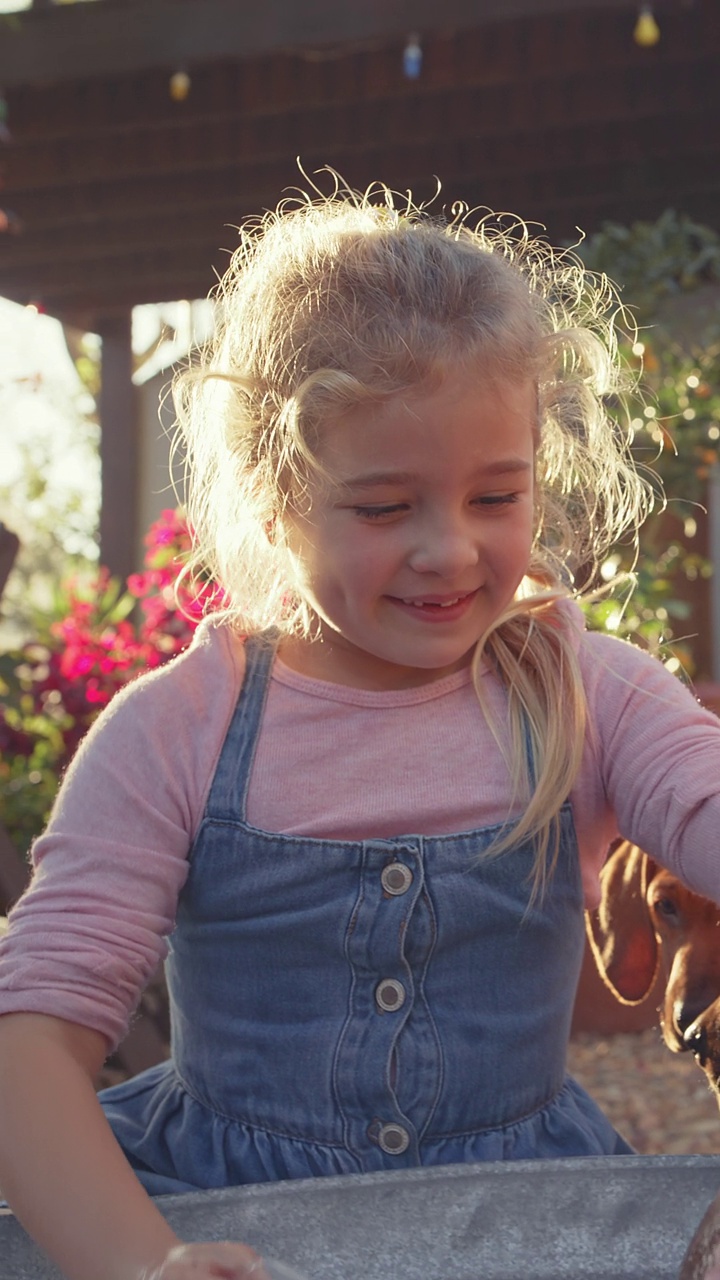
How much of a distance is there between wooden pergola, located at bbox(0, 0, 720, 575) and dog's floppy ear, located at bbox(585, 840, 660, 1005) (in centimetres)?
441

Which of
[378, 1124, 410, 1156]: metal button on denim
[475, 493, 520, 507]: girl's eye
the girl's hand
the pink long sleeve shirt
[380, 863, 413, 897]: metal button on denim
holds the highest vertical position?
[475, 493, 520, 507]: girl's eye

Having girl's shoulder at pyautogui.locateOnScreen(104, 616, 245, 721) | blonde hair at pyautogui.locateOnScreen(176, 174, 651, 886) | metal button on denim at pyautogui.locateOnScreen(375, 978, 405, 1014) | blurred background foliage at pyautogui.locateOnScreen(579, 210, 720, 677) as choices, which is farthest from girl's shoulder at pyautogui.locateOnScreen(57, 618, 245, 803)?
blurred background foliage at pyautogui.locateOnScreen(579, 210, 720, 677)

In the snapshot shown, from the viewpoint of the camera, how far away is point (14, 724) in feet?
15.5

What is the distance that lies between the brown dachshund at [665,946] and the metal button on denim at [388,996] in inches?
7.0

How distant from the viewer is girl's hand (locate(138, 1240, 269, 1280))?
0.69 meters

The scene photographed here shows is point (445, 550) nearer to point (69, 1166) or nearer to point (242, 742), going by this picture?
point (242, 742)

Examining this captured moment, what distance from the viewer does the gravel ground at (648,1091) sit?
2.98 m

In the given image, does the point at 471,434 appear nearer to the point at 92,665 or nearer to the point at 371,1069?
the point at 371,1069

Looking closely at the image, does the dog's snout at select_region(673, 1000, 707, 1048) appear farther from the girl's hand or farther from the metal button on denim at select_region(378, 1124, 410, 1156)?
the girl's hand

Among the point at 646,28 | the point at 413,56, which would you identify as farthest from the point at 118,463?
the point at 646,28

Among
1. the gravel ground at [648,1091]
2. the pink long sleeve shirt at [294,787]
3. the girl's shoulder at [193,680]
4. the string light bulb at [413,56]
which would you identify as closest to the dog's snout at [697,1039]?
the pink long sleeve shirt at [294,787]

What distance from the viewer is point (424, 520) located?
117 cm

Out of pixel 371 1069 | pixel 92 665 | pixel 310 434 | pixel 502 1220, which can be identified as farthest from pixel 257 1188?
pixel 92 665

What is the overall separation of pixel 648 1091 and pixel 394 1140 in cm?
226
